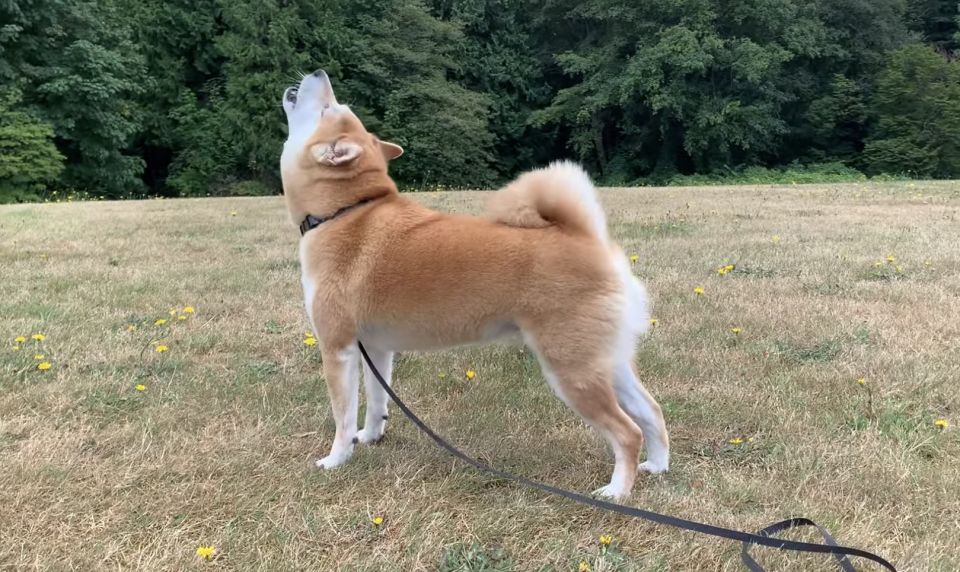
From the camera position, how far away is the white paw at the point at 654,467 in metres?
2.59

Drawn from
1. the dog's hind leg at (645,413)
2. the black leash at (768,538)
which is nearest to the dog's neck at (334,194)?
the dog's hind leg at (645,413)

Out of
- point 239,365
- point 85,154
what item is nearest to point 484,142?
point 85,154

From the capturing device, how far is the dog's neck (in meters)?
2.76

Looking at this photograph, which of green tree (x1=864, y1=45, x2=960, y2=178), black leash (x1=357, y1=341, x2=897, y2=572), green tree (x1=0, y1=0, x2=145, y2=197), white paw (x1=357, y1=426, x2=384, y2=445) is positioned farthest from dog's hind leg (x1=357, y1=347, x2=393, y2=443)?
green tree (x1=864, y1=45, x2=960, y2=178)

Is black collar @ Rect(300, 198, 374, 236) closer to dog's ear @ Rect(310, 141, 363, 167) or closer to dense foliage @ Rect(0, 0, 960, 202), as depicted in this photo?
dog's ear @ Rect(310, 141, 363, 167)

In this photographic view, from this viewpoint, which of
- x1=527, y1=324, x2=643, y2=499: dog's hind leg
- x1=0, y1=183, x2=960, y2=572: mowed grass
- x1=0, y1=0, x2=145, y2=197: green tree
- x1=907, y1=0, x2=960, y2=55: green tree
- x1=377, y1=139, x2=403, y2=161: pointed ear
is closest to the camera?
x1=0, y1=183, x2=960, y2=572: mowed grass

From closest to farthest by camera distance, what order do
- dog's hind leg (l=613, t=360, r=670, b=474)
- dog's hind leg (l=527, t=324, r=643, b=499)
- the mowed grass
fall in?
the mowed grass
dog's hind leg (l=527, t=324, r=643, b=499)
dog's hind leg (l=613, t=360, r=670, b=474)

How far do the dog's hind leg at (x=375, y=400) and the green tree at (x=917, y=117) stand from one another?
27.9 metres

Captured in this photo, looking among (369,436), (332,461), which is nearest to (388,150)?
(369,436)

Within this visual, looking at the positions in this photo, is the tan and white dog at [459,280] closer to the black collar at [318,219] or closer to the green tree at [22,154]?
the black collar at [318,219]

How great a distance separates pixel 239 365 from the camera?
3.68 metres

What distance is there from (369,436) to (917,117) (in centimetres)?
3030

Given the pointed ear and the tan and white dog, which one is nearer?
the tan and white dog

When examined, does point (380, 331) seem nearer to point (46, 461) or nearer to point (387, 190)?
point (387, 190)
